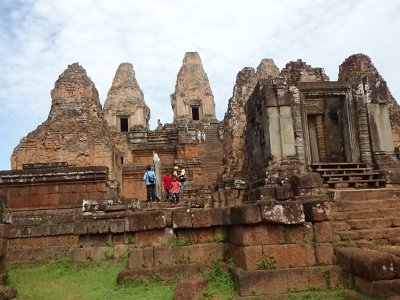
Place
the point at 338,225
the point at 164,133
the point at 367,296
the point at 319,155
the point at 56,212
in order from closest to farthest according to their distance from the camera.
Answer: the point at 367,296 → the point at 338,225 → the point at 56,212 → the point at 319,155 → the point at 164,133

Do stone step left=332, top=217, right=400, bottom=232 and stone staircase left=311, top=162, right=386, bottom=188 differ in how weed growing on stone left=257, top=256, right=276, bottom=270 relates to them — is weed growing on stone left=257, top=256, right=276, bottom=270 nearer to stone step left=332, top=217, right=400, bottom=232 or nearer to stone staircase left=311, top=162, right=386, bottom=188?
stone step left=332, top=217, right=400, bottom=232

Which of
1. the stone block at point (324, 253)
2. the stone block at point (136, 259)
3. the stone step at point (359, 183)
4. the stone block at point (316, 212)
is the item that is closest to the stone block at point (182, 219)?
the stone block at point (136, 259)

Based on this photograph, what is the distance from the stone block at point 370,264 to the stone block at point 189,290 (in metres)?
1.97

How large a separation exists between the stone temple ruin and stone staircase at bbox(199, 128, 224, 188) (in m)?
0.27

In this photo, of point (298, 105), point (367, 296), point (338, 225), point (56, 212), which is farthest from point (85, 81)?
point (367, 296)

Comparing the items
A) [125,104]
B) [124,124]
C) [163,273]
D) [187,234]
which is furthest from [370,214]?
[124,124]

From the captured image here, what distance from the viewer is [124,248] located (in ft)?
26.7

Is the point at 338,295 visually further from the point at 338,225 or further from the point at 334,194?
the point at 334,194

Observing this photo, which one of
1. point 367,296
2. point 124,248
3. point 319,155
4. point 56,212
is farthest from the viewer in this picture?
point 319,155

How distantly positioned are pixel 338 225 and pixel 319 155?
931 centimetres

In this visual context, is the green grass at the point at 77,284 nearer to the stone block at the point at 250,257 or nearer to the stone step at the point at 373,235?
the stone block at the point at 250,257

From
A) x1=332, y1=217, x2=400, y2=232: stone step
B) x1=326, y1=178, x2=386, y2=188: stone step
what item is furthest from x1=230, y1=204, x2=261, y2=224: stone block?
x1=326, y1=178, x2=386, y2=188: stone step

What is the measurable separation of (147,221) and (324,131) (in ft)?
34.2

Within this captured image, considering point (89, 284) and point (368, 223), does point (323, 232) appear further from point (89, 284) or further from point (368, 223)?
point (89, 284)
